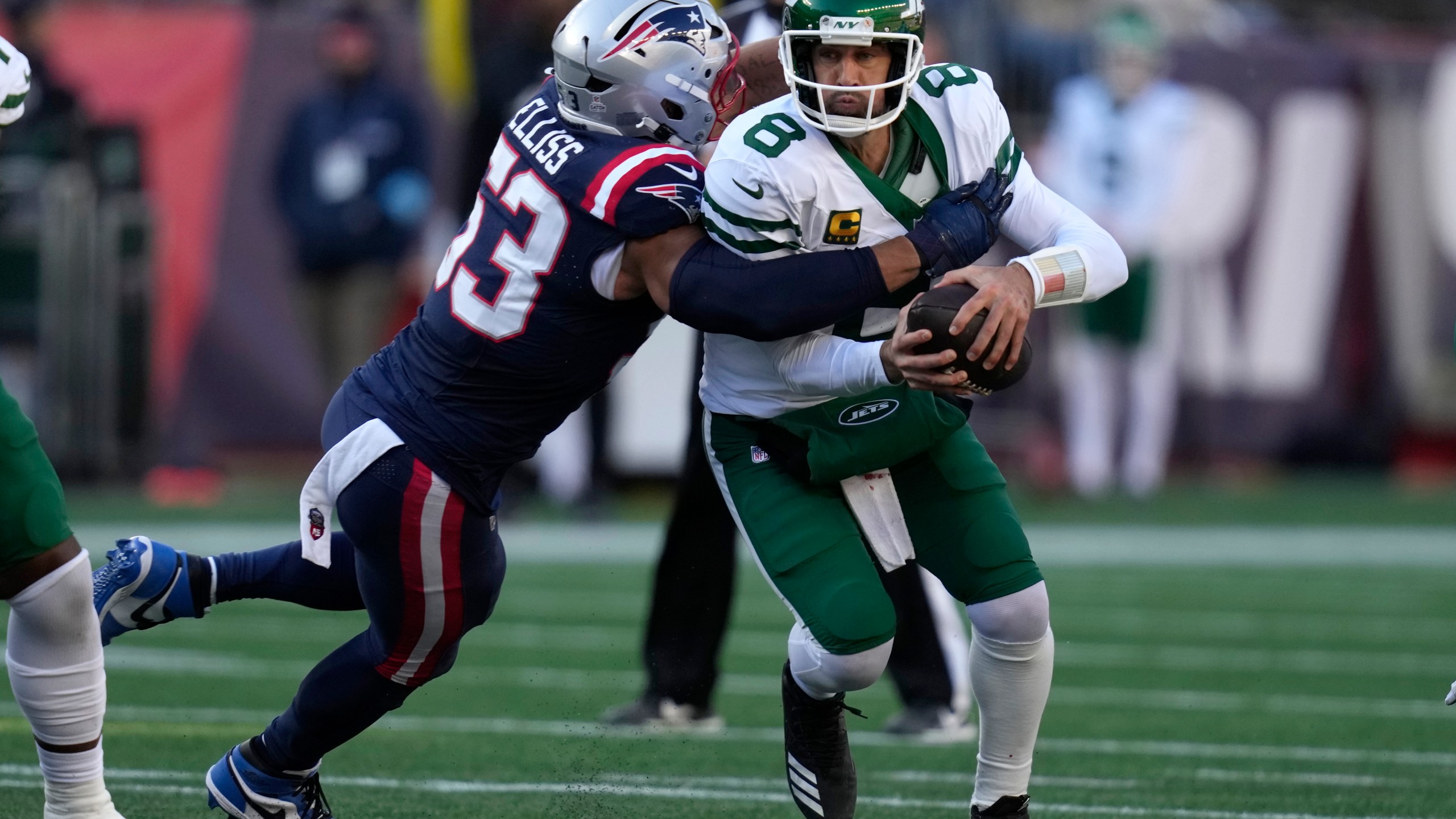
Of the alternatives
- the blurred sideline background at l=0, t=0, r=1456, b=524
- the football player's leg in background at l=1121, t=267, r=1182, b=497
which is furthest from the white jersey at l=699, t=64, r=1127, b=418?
the football player's leg in background at l=1121, t=267, r=1182, b=497

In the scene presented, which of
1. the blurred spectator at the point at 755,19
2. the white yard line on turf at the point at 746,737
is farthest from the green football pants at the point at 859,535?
the blurred spectator at the point at 755,19

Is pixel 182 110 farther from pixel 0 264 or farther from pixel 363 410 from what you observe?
pixel 363 410

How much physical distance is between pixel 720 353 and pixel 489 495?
506 mm

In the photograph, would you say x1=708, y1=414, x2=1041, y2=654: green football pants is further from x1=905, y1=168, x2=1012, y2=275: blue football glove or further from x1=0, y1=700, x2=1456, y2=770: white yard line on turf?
x1=0, y1=700, x2=1456, y2=770: white yard line on turf

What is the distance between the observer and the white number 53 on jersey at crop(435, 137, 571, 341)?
3592 millimetres

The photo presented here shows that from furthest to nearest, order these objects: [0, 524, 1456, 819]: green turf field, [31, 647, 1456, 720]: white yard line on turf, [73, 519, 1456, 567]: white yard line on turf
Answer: [73, 519, 1456, 567]: white yard line on turf
[31, 647, 1456, 720]: white yard line on turf
[0, 524, 1456, 819]: green turf field

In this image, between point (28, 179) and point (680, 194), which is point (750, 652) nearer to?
point (680, 194)

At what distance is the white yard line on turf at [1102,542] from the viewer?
28.3ft

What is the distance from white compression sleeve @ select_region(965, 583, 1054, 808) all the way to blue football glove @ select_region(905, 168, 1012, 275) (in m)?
0.62

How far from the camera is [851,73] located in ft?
11.6

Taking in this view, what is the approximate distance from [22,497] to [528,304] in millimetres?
916

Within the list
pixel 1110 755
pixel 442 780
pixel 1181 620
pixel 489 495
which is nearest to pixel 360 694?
pixel 489 495

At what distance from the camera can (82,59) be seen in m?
10.5

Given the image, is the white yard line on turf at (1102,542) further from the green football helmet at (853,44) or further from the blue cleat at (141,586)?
the green football helmet at (853,44)
